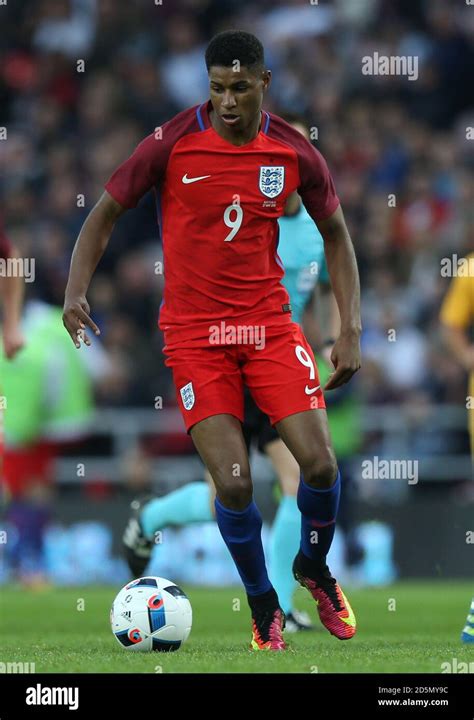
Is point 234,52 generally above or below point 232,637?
above

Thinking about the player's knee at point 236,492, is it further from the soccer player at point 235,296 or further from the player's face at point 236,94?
the player's face at point 236,94

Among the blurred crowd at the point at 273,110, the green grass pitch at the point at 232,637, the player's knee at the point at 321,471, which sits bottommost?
the green grass pitch at the point at 232,637

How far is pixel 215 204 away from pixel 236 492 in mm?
1185

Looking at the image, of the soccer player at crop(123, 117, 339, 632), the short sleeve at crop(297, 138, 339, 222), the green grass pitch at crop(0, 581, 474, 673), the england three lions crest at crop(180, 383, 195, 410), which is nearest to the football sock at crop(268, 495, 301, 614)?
the soccer player at crop(123, 117, 339, 632)

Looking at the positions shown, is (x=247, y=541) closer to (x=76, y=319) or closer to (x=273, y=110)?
(x=76, y=319)

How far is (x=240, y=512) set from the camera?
20.9 ft

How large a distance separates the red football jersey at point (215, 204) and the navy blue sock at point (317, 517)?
737mm

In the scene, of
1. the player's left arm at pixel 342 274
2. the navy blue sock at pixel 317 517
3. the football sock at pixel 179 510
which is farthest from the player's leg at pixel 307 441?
the football sock at pixel 179 510

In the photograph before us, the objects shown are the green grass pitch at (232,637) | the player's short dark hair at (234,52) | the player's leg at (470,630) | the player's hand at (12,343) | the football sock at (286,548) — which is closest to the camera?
the green grass pitch at (232,637)

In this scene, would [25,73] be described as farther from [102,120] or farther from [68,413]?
[68,413]

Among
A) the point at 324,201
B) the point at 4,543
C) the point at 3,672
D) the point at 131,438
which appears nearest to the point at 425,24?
the point at 131,438

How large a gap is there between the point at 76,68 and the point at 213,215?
11.2m

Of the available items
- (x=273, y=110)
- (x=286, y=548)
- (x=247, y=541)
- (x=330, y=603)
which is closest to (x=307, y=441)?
(x=247, y=541)

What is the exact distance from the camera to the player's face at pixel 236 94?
621 centimetres
